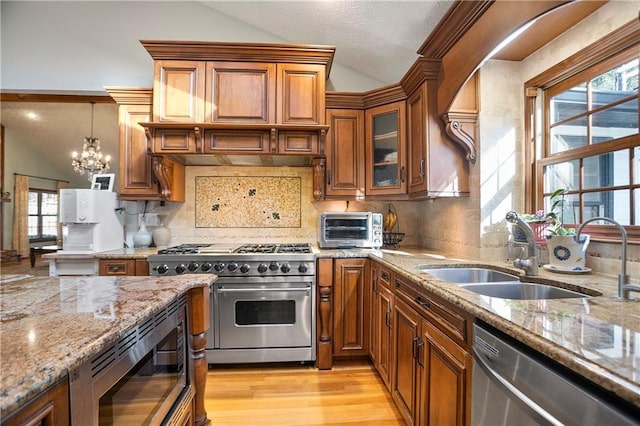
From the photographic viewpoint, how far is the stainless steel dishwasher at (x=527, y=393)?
0.63 metres

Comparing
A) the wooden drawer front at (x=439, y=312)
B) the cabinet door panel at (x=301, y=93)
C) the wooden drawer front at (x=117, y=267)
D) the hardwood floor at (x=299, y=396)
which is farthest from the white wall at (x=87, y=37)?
the wooden drawer front at (x=439, y=312)

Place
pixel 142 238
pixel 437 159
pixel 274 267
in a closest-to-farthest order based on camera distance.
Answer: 1. pixel 437 159
2. pixel 274 267
3. pixel 142 238

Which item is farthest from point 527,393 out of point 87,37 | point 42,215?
point 42,215

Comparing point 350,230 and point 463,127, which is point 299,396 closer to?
point 350,230

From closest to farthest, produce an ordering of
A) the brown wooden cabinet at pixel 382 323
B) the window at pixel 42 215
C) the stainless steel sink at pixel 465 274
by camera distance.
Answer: the stainless steel sink at pixel 465 274
the brown wooden cabinet at pixel 382 323
the window at pixel 42 215

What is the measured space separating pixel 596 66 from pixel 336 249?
6.90 ft

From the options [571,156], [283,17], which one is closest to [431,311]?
[571,156]

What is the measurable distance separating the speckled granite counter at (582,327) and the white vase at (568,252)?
181mm

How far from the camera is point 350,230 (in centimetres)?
271

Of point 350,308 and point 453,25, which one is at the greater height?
point 453,25

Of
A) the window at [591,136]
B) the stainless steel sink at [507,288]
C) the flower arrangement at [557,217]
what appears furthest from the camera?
the flower arrangement at [557,217]

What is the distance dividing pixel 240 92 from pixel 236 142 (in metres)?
0.45

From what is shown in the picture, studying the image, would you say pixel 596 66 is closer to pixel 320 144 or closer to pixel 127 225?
pixel 320 144

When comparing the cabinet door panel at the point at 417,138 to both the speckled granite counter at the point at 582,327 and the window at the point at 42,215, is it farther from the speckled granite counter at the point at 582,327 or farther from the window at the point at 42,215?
the window at the point at 42,215
